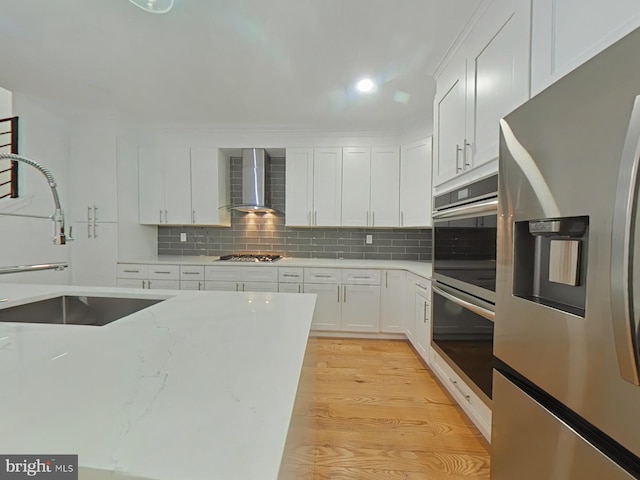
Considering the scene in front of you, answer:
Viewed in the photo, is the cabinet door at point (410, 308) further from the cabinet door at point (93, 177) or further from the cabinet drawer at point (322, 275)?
the cabinet door at point (93, 177)

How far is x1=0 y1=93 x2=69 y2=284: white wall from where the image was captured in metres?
2.47

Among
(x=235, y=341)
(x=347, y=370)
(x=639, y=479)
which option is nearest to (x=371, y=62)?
(x=235, y=341)

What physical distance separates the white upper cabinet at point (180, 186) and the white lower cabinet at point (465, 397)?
9.30ft

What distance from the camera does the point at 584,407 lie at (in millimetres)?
610

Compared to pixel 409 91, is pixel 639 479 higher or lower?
lower

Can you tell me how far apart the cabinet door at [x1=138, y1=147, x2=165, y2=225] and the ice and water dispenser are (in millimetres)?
3645

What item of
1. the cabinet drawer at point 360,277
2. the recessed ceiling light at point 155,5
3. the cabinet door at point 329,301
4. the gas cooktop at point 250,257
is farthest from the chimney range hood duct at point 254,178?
the recessed ceiling light at point 155,5

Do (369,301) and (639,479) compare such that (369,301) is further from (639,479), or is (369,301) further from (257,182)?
(639,479)

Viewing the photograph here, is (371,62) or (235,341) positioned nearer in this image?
(235,341)

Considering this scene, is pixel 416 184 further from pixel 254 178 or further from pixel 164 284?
pixel 164 284

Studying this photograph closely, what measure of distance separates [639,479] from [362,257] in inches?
121

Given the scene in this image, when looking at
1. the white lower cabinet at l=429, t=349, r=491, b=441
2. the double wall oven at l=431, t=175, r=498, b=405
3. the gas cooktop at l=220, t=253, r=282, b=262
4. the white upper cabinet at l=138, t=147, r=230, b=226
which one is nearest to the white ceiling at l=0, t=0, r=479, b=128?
the white upper cabinet at l=138, t=147, r=230, b=226

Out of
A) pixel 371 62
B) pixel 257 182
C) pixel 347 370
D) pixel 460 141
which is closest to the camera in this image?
pixel 460 141

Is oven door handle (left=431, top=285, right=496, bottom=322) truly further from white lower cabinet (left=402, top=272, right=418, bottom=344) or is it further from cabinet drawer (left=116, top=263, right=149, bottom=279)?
cabinet drawer (left=116, top=263, right=149, bottom=279)
